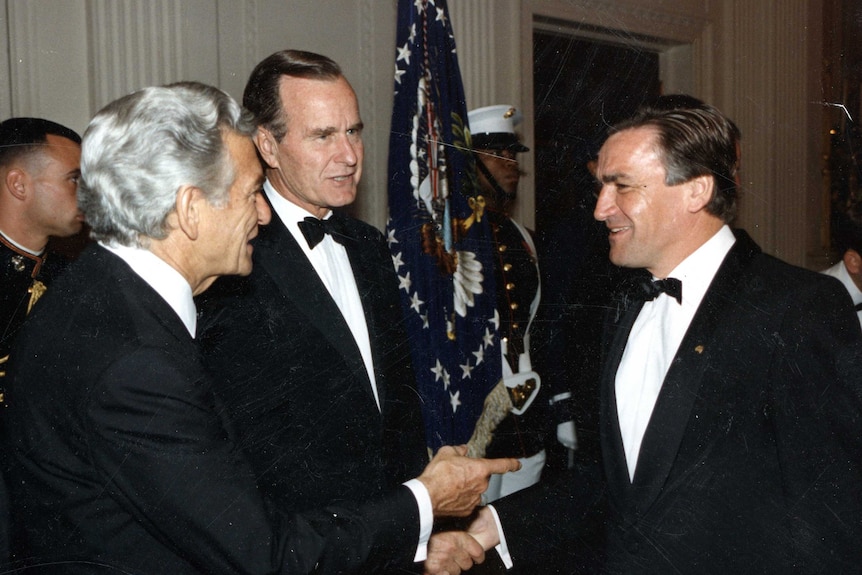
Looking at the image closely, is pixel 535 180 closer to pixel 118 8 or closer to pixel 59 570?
pixel 118 8

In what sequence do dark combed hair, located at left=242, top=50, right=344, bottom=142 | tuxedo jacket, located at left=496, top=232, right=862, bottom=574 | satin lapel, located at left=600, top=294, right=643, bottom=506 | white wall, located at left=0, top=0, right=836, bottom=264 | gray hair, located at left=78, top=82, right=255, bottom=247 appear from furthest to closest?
white wall, located at left=0, top=0, right=836, bottom=264
dark combed hair, located at left=242, top=50, right=344, bottom=142
satin lapel, located at left=600, top=294, right=643, bottom=506
tuxedo jacket, located at left=496, top=232, right=862, bottom=574
gray hair, located at left=78, top=82, right=255, bottom=247

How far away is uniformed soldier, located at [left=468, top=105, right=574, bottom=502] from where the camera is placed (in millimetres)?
3334

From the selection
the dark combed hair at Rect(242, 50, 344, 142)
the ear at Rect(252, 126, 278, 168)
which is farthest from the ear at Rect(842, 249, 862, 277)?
the ear at Rect(252, 126, 278, 168)

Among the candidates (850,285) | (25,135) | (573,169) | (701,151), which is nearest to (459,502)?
(701,151)

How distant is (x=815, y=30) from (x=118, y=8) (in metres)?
4.71

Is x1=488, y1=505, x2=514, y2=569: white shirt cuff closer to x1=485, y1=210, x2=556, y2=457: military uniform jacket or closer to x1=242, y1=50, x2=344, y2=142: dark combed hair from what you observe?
x1=485, y1=210, x2=556, y2=457: military uniform jacket

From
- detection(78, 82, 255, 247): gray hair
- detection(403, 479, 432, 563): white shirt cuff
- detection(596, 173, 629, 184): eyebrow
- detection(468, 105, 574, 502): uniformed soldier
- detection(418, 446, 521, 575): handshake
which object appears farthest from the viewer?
detection(468, 105, 574, 502): uniformed soldier

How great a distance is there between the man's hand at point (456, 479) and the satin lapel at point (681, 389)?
12.7 inches

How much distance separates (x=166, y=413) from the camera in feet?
3.95

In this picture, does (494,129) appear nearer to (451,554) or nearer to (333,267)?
(333,267)

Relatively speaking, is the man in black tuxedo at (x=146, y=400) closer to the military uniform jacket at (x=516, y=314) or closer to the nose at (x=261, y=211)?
the nose at (x=261, y=211)

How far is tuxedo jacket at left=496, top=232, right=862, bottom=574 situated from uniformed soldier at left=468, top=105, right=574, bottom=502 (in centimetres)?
156

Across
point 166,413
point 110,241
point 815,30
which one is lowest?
point 166,413

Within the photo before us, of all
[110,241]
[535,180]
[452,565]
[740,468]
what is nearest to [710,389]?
[740,468]
